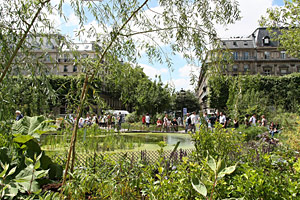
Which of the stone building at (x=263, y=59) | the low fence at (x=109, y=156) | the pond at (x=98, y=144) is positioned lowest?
the pond at (x=98, y=144)

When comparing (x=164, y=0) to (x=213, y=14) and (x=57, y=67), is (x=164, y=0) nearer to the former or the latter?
(x=213, y=14)

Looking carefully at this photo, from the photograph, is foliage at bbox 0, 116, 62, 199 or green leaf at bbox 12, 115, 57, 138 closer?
foliage at bbox 0, 116, 62, 199

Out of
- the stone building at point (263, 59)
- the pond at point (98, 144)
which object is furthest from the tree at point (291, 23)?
the stone building at point (263, 59)

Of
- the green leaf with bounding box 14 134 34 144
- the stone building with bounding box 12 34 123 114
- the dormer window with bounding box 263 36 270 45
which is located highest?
the dormer window with bounding box 263 36 270 45

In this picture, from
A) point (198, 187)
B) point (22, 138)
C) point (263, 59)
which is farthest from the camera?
point (263, 59)

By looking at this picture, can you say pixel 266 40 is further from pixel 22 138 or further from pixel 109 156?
pixel 22 138

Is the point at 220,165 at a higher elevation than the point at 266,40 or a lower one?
lower

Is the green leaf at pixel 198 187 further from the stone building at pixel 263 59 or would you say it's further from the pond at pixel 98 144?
the stone building at pixel 263 59

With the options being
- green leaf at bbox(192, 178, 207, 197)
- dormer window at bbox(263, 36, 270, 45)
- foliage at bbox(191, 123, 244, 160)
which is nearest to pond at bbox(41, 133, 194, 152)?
foliage at bbox(191, 123, 244, 160)

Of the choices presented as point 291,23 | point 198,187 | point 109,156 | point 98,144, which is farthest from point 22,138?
point 291,23

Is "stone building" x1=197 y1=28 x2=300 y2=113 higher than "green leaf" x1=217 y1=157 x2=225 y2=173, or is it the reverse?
"stone building" x1=197 y1=28 x2=300 y2=113

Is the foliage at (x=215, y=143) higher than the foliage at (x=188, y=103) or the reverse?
the reverse

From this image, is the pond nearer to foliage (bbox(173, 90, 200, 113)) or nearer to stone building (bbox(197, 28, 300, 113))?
stone building (bbox(197, 28, 300, 113))

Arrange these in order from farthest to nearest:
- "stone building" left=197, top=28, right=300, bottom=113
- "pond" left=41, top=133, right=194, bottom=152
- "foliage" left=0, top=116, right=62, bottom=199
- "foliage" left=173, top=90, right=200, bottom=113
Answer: "foliage" left=173, top=90, right=200, bottom=113 → "stone building" left=197, top=28, right=300, bottom=113 → "pond" left=41, top=133, right=194, bottom=152 → "foliage" left=0, top=116, right=62, bottom=199
